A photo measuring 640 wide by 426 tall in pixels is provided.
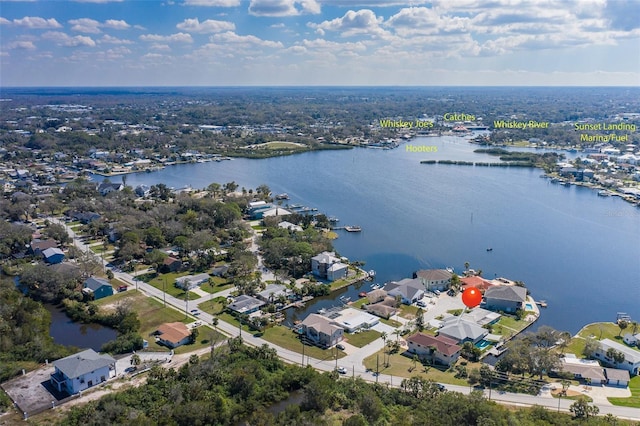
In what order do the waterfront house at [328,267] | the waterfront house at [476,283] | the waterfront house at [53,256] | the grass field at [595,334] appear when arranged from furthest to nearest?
1. the waterfront house at [53,256]
2. the waterfront house at [328,267]
3. the waterfront house at [476,283]
4. the grass field at [595,334]

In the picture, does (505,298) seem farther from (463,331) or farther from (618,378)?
(618,378)

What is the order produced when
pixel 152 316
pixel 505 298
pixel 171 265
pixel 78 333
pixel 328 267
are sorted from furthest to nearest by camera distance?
pixel 171 265
pixel 328 267
pixel 505 298
pixel 152 316
pixel 78 333

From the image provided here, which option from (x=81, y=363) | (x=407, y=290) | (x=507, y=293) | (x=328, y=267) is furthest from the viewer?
(x=328, y=267)

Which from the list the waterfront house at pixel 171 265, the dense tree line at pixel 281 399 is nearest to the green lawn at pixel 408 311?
the dense tree line at pixel 281 399

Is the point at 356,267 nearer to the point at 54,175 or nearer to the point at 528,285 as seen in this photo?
the point at 528,285

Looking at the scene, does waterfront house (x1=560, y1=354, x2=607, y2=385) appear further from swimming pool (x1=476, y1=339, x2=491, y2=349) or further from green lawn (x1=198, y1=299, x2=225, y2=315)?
green lawn (x1=198, y1=299, x2=225, y2=315)

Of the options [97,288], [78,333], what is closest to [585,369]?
[78,333]

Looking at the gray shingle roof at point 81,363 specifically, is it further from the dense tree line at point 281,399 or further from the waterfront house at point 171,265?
the waterfront house at point 171,265

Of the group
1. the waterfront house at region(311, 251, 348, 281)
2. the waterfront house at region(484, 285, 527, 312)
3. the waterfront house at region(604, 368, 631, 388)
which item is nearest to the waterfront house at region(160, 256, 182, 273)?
the waterfront house at region(311, 251, 348, 281)
